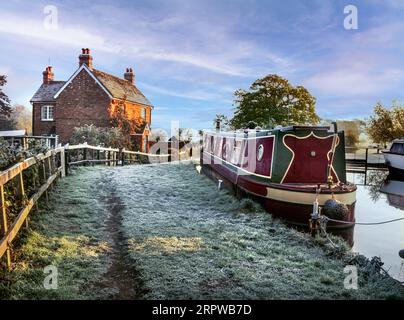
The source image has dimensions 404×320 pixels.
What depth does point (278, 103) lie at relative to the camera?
29094 mm

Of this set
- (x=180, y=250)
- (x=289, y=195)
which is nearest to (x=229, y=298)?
(x=180, y=250)

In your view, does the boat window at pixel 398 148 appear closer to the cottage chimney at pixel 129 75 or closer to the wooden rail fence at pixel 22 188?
the wooden rail fence at pixel 22 188

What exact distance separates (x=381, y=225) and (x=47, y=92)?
26826 millimetres

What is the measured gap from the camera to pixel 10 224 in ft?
13.7

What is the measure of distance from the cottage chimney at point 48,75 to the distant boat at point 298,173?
24952 millimetres

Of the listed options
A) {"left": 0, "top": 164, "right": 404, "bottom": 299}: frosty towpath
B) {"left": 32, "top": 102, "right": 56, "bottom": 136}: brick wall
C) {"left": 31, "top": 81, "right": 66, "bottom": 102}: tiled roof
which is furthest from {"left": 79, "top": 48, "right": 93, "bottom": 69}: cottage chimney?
{"left": 0, "top": 164, "right": 404, "bottom": 299}: frosty towpath

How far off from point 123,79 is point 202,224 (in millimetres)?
27207

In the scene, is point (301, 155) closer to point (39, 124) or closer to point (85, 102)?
point (85, 102)

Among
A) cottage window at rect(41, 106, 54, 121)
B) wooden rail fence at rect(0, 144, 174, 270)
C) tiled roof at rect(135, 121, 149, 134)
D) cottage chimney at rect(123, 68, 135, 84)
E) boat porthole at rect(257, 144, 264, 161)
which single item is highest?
cottage chimney at rect(123, 68, 135, 84)

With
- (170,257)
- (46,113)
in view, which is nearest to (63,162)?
(170,257)

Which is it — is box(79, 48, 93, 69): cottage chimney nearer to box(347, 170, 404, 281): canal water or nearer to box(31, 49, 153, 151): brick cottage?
box(31, 49, 153, 151): brick cottage

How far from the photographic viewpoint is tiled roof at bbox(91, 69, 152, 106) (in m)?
25.7

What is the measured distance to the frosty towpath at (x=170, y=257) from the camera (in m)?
3.67

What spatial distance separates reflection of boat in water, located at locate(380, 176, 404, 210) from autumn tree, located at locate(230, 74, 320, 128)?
10470 millimetres
